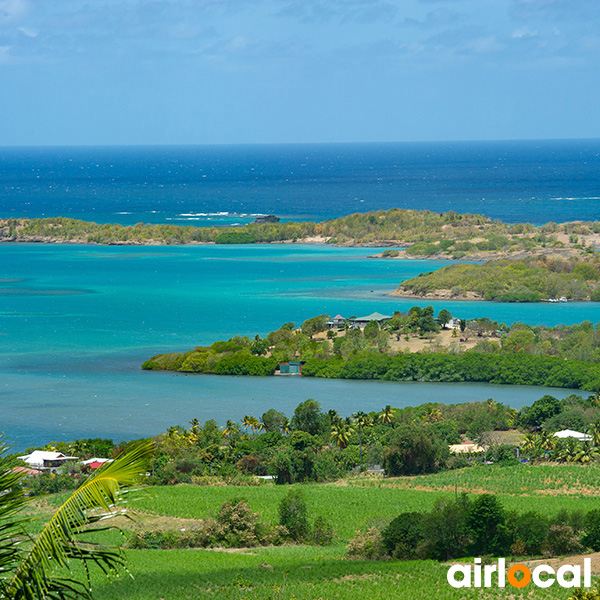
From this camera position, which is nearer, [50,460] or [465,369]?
[50,460]

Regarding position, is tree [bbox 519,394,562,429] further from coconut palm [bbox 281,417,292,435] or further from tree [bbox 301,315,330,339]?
tree [bbox 301,315,330,339]

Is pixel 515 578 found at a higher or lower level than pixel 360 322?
lower

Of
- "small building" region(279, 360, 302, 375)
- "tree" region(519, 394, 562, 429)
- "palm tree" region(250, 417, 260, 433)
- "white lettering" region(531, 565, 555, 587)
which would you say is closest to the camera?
"white lettering" region(531, 565, 555, 587)

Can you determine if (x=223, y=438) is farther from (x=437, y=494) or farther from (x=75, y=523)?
(x=75, y=523)

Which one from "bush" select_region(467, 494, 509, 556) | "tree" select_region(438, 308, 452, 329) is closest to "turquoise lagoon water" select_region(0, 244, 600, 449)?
"tree" select_region(438, 308, 452, 329)

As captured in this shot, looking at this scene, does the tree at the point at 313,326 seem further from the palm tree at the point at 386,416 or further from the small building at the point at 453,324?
the palm tree at the point at 386,416

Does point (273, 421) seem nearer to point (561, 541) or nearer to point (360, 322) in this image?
point (561, 541)

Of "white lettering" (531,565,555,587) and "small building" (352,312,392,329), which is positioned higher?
"small building" (352,312,392,329)

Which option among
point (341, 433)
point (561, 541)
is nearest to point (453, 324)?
point (341, 433)
